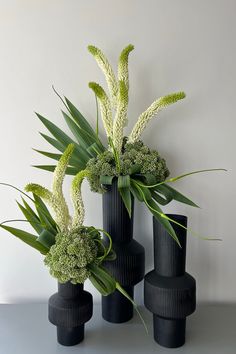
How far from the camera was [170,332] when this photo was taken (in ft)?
2.88

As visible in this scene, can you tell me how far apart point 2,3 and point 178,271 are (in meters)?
1.05

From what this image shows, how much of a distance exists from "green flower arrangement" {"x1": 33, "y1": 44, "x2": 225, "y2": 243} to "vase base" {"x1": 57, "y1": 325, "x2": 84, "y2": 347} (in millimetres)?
393

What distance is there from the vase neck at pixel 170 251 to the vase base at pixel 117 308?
191 mm

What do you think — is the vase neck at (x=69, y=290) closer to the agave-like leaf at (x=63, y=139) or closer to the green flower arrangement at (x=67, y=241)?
the green flower arrangement at (x=67, y=241)

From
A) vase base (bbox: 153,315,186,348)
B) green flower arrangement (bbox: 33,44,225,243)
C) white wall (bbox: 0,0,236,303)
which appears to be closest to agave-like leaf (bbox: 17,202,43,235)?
green flower arrangement (bbox: 33,44,225,243)

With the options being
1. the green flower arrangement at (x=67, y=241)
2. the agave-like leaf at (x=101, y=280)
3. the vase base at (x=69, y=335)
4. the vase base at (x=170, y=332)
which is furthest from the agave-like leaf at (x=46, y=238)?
the vase base at (x=170, y=332)

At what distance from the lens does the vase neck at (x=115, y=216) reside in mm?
931

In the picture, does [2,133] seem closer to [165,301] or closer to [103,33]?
[103,33]

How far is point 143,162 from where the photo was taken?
2.93ft

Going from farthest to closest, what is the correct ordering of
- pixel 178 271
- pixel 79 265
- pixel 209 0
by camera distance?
1. pixel 209 0
2. pixel 178 271
3. pixel 79 265

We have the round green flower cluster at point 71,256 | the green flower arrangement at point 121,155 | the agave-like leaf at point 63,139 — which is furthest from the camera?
the agave-like leaf at point 63,139

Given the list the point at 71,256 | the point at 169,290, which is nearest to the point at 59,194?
the point at 71,256

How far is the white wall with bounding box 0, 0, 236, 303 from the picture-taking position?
1067 mm

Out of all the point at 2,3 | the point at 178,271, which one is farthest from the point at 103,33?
the point at 178,271
